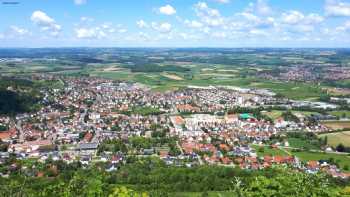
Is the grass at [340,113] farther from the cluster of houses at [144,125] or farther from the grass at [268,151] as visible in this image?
the grass at [268,151]

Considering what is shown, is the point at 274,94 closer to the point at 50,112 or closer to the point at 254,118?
the point at 254,118

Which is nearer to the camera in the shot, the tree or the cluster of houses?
the cluster of houses

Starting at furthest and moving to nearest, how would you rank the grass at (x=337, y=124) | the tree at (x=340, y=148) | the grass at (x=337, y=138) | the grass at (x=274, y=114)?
the grass at (x=274, y=114) → the grass at (x=337, y=124) → the grass at (x=337, y=138) → the tree at (x=340, y=148)

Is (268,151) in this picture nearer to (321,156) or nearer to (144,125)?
(321,156)

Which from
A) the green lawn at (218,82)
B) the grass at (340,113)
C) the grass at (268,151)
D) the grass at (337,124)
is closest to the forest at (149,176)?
the grass at (268,151)

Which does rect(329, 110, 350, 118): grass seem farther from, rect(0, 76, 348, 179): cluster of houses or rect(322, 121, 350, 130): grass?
rect(0, 76, 348, 179): cluster of houses

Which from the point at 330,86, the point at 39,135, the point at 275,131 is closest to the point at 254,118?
the point at 275,131

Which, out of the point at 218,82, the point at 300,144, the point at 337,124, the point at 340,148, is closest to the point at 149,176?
the point at 300,144

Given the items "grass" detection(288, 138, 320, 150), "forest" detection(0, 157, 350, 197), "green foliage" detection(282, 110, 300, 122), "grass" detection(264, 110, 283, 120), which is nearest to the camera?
"forest" detection(0, 157, 350, 197)

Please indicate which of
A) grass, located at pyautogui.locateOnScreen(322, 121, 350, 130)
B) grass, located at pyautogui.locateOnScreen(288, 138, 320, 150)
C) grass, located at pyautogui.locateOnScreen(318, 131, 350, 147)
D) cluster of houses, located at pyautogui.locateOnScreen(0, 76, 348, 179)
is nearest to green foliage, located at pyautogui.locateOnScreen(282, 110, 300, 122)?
cluster of houses, located at pyautogui.locateOnScreen(0, 76, 348, 179)
